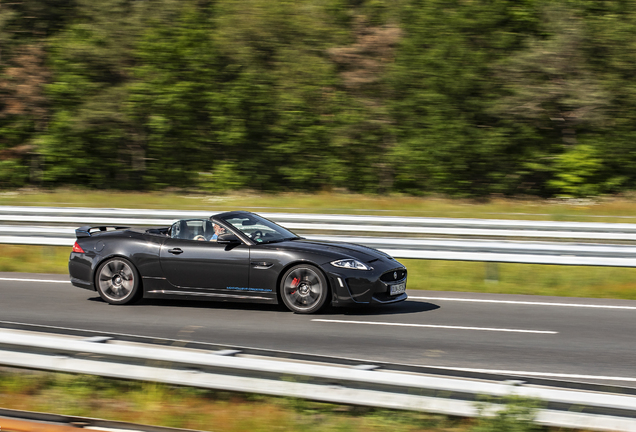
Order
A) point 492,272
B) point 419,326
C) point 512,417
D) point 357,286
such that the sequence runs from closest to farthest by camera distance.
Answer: point 512,417, point 419,326, point 357,286, point 492,272

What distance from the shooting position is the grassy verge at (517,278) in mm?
11055

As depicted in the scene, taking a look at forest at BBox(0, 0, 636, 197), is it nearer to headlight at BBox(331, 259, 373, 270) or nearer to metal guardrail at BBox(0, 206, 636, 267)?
metal guardrail at BBox(0, 206, 636, 267)

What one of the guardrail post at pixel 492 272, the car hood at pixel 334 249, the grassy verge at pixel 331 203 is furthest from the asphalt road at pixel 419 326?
the grassy verge at pixel 331 203

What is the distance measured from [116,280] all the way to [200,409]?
5.21 m

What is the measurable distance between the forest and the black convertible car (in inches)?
471

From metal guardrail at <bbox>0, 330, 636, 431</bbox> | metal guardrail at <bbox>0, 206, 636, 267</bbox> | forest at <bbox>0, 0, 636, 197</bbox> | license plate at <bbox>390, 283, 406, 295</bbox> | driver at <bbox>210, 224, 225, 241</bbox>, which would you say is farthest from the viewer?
forest at <bbox>0, 0, 636, 197</bbox>

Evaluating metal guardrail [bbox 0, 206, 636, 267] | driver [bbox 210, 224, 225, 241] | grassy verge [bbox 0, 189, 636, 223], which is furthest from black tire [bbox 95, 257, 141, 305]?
grassy verge [bbox 0, 189, 636, 223]

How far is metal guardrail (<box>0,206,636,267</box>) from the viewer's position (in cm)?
1091

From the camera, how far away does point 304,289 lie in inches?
348

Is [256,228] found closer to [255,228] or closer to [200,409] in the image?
[255,228]

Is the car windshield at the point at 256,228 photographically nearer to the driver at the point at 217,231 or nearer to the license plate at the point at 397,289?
the driver at the point at 217,231

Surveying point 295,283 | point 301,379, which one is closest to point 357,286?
point 295,283

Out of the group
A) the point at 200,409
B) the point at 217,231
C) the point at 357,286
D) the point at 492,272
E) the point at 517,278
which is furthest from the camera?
the point at 517,278

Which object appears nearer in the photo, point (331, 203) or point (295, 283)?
point (295, 283)
